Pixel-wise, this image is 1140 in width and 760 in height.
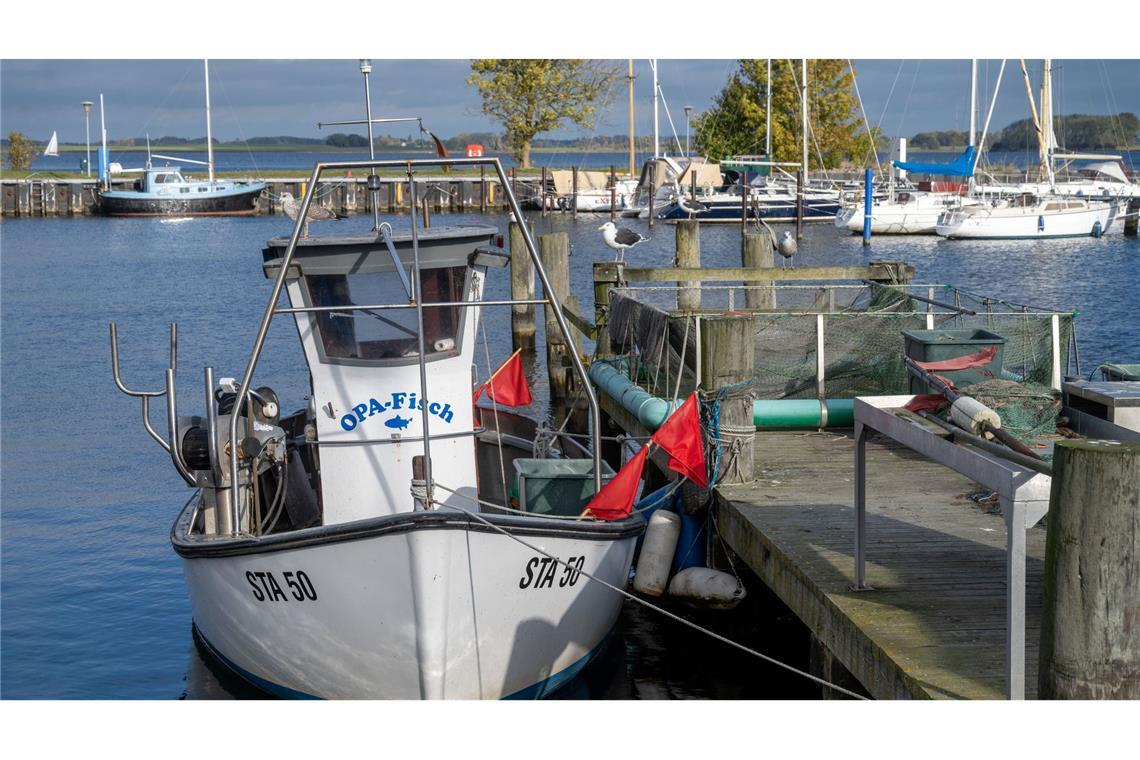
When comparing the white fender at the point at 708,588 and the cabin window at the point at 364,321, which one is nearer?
the cabin window at the point at 364,321

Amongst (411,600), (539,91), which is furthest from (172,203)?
(411,600)

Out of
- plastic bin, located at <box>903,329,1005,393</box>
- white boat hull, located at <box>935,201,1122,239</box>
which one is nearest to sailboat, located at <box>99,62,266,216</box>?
white boat hull, located at <box>935,201,1122,239</box>

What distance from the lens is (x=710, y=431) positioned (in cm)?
991

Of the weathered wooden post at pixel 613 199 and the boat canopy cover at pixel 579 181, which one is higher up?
the boat canopy cover at pixel 579 181

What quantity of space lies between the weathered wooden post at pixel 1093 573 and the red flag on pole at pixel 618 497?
144 inches

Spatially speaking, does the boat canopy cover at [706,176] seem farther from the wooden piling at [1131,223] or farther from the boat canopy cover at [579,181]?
the wooden piling at [1131,223]

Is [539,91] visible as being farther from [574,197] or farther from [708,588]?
[708,588]

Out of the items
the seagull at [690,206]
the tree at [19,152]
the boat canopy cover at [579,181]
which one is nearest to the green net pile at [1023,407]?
the seagull at [690,206]

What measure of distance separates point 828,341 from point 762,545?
4.15 m

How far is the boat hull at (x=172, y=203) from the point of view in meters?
70.9

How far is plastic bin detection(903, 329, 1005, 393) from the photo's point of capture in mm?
10664

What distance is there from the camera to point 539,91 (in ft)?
251

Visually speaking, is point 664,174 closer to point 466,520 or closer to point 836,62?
point 836,62

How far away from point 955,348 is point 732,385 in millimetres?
2469
